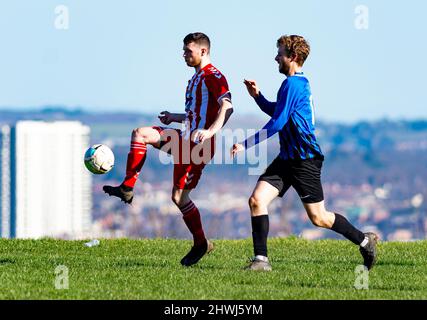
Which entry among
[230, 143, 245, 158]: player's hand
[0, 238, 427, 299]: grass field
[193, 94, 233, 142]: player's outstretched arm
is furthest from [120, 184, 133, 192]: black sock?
[230, 143, 245, 158]: player's hand

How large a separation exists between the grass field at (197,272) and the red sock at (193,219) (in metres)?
0.26

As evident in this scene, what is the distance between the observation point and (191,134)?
36.1 ft

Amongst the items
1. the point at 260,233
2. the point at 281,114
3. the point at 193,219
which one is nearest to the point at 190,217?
the point at 193,219

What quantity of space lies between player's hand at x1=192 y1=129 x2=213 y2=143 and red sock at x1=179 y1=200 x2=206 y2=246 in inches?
41.9

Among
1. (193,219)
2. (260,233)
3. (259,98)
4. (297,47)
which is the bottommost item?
(260,233)

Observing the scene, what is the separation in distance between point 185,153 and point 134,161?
507mm

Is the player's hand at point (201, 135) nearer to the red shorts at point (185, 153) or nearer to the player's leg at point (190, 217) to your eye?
the red shorts at point (185, 153)

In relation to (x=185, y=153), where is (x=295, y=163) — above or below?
below

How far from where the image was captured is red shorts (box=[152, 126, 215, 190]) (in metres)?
11.0

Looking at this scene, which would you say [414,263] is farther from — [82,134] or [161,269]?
[82,134]
